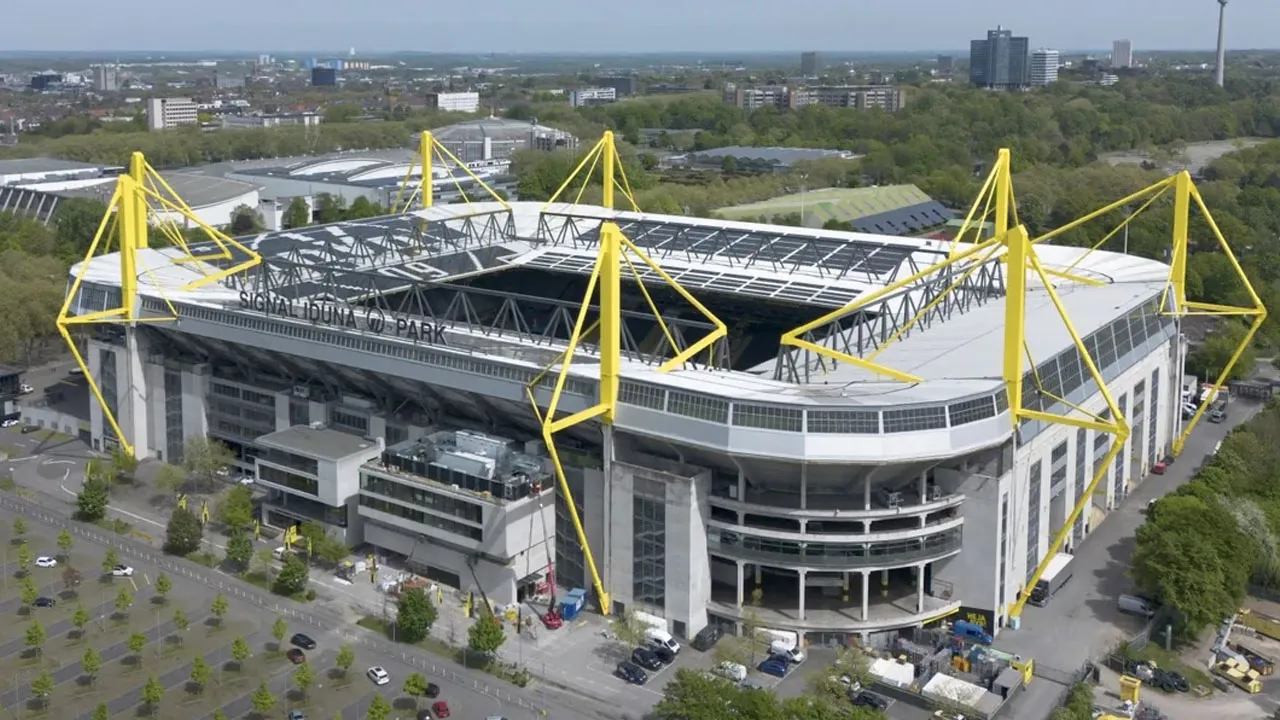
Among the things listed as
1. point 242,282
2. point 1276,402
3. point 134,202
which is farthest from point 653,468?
point 1276,402

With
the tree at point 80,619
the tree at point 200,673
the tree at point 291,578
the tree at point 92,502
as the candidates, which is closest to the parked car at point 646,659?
the tree at point 291,578

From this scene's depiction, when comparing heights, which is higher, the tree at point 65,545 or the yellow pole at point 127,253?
the yellow pole at point 127,253

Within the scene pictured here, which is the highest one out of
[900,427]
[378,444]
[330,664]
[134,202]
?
→ [134,202]

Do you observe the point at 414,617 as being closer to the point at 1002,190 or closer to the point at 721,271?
the point at 721,271

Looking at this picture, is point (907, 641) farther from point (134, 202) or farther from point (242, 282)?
point (134, 202)

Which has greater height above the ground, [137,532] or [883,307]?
[883,307]

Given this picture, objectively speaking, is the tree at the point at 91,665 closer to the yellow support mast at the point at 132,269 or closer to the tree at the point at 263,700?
the tree at the point at 263,700
